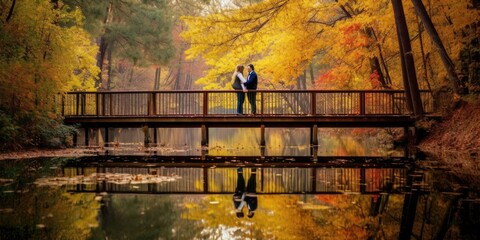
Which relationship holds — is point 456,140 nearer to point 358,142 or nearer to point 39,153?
point 358,142

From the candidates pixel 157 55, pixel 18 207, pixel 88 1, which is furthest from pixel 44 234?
pixel 157 55

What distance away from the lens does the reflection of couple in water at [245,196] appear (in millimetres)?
7496

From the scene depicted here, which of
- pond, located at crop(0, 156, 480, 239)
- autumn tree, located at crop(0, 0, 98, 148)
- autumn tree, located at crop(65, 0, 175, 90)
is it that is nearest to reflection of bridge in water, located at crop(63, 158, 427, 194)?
pond, located at crop(0, 156, 480, 239)

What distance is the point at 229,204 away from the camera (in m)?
8.02

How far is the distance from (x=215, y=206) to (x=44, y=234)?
2593mm

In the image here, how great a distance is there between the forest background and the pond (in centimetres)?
492

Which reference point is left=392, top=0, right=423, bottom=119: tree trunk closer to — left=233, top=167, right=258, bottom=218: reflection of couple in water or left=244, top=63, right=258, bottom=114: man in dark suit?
left=244, top=63, right=258, bottom=114: man in dark suit

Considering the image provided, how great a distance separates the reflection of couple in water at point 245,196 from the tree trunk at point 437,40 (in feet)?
32.4

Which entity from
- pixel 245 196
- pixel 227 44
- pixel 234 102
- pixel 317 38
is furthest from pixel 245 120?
pixel 245 196

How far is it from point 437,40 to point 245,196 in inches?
472

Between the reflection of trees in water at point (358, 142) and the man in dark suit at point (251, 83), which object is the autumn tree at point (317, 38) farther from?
the reflection of trees in water at point (358, 142)

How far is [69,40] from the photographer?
64.1 feet

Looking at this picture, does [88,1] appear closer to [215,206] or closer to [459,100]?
[459,100]

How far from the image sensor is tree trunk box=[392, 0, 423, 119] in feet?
66.3
